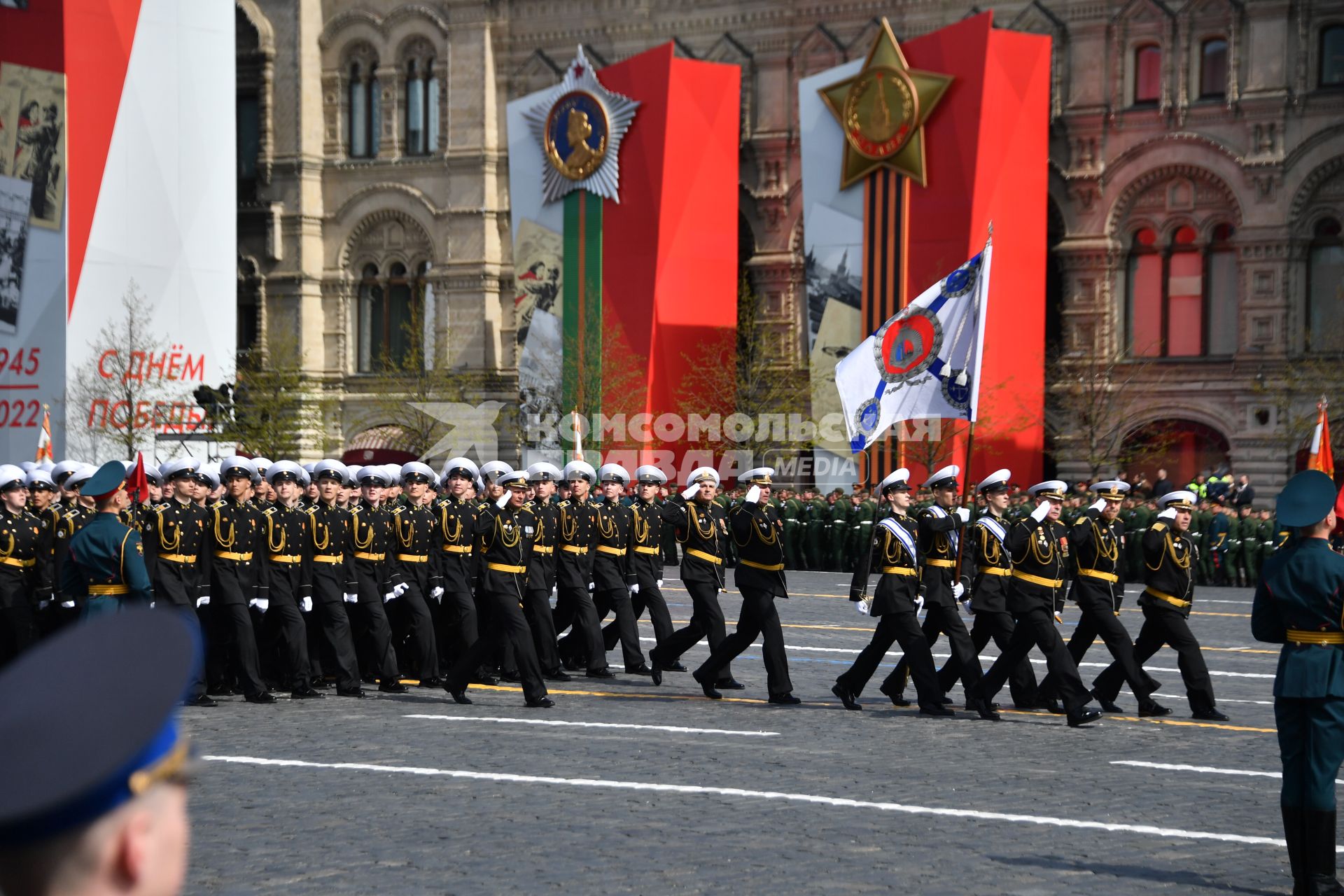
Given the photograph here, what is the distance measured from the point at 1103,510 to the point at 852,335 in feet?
76.5

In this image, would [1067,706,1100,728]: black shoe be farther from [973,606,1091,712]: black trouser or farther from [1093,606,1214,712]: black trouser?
[1093,606,1214,712]: black trouser

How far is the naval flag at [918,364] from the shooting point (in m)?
16.2

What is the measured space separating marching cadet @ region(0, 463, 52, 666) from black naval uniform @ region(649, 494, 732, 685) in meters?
5.30

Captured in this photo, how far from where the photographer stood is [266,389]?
41.9 metres

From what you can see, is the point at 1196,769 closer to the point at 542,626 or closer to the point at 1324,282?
the point at 542,626

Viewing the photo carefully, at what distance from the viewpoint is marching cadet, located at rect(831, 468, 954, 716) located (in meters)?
13.1

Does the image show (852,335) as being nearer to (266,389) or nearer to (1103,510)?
(266,389)

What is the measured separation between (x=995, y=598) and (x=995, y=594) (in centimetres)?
4

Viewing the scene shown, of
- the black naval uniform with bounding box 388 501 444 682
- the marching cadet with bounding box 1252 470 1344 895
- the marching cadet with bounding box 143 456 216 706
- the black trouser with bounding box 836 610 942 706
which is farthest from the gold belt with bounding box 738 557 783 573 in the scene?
the marching cadet with bounding box 1252 470 1344 895

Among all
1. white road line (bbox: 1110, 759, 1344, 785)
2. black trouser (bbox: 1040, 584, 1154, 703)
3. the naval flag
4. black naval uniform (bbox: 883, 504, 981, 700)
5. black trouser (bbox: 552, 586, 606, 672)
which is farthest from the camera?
the naval flag

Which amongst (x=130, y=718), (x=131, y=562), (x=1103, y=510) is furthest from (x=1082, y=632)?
(x=130, y=718)

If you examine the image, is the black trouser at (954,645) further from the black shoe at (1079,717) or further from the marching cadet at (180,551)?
the marching cadet at (180,551)

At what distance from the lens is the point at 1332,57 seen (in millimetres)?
35156

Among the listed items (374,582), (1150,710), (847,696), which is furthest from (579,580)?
(1150,710)
